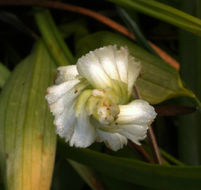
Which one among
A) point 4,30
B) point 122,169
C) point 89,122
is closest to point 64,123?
point 89,122

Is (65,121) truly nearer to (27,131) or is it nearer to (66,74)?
(66,74)

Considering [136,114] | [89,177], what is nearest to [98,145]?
[89,177]

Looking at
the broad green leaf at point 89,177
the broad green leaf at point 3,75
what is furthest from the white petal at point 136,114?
the broad green leaf at point 3,75

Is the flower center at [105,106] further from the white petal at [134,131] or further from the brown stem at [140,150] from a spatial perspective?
the brown stem at [140,150]

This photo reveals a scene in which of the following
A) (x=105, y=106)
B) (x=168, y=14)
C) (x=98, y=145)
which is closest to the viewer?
(x=105, y=106)

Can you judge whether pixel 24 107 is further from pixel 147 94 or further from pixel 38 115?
pixel 147 94

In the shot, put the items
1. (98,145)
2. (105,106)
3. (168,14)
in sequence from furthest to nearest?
(98,145) < (168,14) < (105,106)
